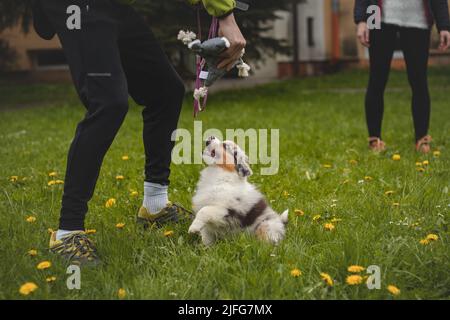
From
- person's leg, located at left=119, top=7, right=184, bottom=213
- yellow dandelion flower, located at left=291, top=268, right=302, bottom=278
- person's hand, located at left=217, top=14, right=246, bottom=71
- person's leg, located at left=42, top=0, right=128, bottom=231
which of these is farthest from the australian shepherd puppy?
person's hand, located at left=217, top=14, right=246, bottom=71

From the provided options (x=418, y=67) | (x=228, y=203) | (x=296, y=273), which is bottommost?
(x=296, y=273)

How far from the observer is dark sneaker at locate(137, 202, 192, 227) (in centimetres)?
338

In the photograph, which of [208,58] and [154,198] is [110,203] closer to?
[154,198]

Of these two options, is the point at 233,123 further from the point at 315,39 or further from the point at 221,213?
the point at 315,39

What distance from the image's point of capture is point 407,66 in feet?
17.6

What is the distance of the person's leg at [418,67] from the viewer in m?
5.22

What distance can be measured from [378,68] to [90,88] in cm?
351

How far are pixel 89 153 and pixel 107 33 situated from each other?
58 cm

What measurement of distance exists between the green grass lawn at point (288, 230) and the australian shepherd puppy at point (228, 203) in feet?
0.37

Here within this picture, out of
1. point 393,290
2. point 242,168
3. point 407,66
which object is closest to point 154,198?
point 242,168

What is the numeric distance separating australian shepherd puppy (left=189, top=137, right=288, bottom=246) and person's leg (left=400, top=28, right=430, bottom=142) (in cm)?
285

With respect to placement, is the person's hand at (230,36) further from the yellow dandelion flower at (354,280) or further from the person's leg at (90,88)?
the yellow dandelion flower at (354,280)

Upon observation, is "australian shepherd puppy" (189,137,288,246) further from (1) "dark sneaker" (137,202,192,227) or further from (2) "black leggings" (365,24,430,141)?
(2) "black leggings" (365,24,430,141)
